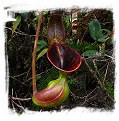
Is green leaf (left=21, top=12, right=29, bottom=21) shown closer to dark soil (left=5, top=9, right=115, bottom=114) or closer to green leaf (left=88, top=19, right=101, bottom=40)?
dark soil (left=5, top=9, right=115, bottom=114)

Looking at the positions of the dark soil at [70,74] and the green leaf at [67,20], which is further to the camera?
the green leaf at [67,20]

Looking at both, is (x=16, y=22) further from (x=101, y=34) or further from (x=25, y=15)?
(x=101, y=34)

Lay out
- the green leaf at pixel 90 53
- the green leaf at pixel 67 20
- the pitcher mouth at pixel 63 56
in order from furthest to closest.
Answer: the green leaf at pixel 67 20 → the green leaf at pixel 90 53 → the pitcher mouth at pixel 63 56

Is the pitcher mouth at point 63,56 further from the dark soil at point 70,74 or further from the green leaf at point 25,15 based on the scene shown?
the green leaf at point 25,15

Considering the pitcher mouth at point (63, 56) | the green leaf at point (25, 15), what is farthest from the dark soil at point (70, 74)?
the pitcher mouth at point (63, 56)

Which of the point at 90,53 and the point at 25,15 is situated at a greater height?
the point at 25,15

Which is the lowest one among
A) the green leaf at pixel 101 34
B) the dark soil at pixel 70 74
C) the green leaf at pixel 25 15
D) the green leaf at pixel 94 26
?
the dark soil at pixel 70 74

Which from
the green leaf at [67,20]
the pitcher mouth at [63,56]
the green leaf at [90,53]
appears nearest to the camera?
the pitcher mouth at [63,56]

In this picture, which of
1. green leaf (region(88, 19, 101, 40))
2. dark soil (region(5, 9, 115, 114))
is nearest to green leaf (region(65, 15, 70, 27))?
dark soil (region(5, 9, 115, 114))

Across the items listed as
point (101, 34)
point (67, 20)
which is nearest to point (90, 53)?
point (101, 34)

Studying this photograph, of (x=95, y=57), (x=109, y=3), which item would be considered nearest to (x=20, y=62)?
(x=95, y=57)
